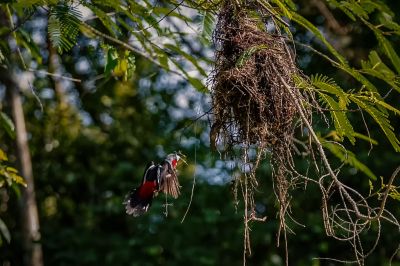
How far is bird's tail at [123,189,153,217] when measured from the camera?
2.64 m

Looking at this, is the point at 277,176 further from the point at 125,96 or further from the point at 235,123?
the point at 125,96

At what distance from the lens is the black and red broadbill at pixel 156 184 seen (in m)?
2.54

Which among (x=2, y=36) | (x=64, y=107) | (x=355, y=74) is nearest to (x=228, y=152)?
(x=355, y=74)

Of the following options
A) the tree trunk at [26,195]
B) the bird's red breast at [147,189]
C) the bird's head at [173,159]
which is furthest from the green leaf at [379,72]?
the tree trunk at [26,195]

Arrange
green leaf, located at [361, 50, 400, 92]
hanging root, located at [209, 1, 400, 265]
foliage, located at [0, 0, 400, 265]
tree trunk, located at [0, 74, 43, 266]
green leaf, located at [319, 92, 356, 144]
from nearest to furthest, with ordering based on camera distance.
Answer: hanging root, located at [209, 1, 400, 265]
green leaf, located at [319, 92, 356, 144]
green leaf, located at [361, 50, 400, 92]
foliage, located at [0, 0, 400, 265]
tree trunk, located at [0, 74, 43, 266]

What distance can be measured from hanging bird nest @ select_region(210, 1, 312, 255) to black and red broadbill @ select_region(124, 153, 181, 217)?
10.7 inches

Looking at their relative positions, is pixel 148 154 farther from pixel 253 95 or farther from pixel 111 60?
pixel 253 95

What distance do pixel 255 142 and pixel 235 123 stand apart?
80 mm

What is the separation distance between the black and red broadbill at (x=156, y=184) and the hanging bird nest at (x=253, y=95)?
0.89 feet

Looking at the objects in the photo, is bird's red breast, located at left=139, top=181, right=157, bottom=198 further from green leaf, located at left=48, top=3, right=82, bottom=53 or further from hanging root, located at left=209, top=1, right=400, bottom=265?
green leaf, located at left=48, top=3, right=82, bottom=53

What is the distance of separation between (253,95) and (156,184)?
0.56m

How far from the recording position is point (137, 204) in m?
2.68

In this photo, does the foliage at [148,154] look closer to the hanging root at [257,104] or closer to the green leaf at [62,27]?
the green leaf at [62,27]

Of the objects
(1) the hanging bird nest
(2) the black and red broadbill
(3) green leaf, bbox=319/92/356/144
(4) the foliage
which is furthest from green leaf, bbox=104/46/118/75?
(3) green leaf, bbox=319/92/356/144
